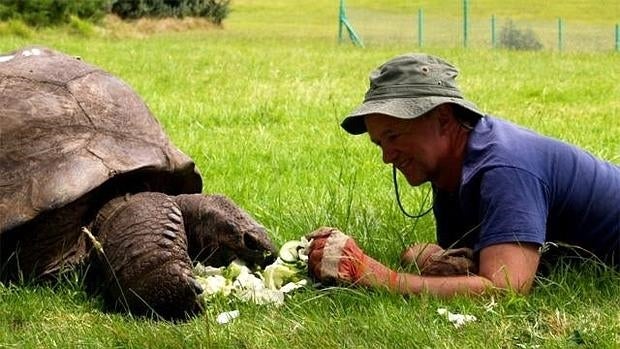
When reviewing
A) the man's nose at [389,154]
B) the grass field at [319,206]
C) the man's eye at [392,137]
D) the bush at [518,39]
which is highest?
the man's eye at [392,137]

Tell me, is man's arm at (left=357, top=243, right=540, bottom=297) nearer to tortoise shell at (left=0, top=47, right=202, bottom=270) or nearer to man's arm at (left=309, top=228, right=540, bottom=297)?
man's arm at (left=309, top=228, right=540, bottom=297)

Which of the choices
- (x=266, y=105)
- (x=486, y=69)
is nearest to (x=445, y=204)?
(x=266, y=105)

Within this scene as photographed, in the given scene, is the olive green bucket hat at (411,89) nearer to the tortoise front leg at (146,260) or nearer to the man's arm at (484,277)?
the man's arm at (484,277)

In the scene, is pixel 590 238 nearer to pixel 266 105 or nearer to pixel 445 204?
pixel 445 204

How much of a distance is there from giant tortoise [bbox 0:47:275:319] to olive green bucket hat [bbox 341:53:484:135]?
0.78 metres

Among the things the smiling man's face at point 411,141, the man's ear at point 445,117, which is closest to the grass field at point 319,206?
the smiling man's face at point 411,141

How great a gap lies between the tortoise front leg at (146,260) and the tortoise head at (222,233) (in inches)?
7.9

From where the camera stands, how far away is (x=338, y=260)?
3.88 metres

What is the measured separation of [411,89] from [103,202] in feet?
4.20

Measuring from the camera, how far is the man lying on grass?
12.0 ft

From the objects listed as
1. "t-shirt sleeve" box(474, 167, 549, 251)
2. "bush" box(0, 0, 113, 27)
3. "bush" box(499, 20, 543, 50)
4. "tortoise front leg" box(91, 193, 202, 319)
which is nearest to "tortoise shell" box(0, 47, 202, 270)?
"tortoise front leg" box(91, 193, 202, 319)

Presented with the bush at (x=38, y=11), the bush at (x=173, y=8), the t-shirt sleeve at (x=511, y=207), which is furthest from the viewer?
the bush at (x=173, y=8)

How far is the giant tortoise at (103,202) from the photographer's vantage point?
3.84 m

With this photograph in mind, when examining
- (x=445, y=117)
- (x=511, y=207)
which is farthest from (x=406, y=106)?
(x=511, y=207)
